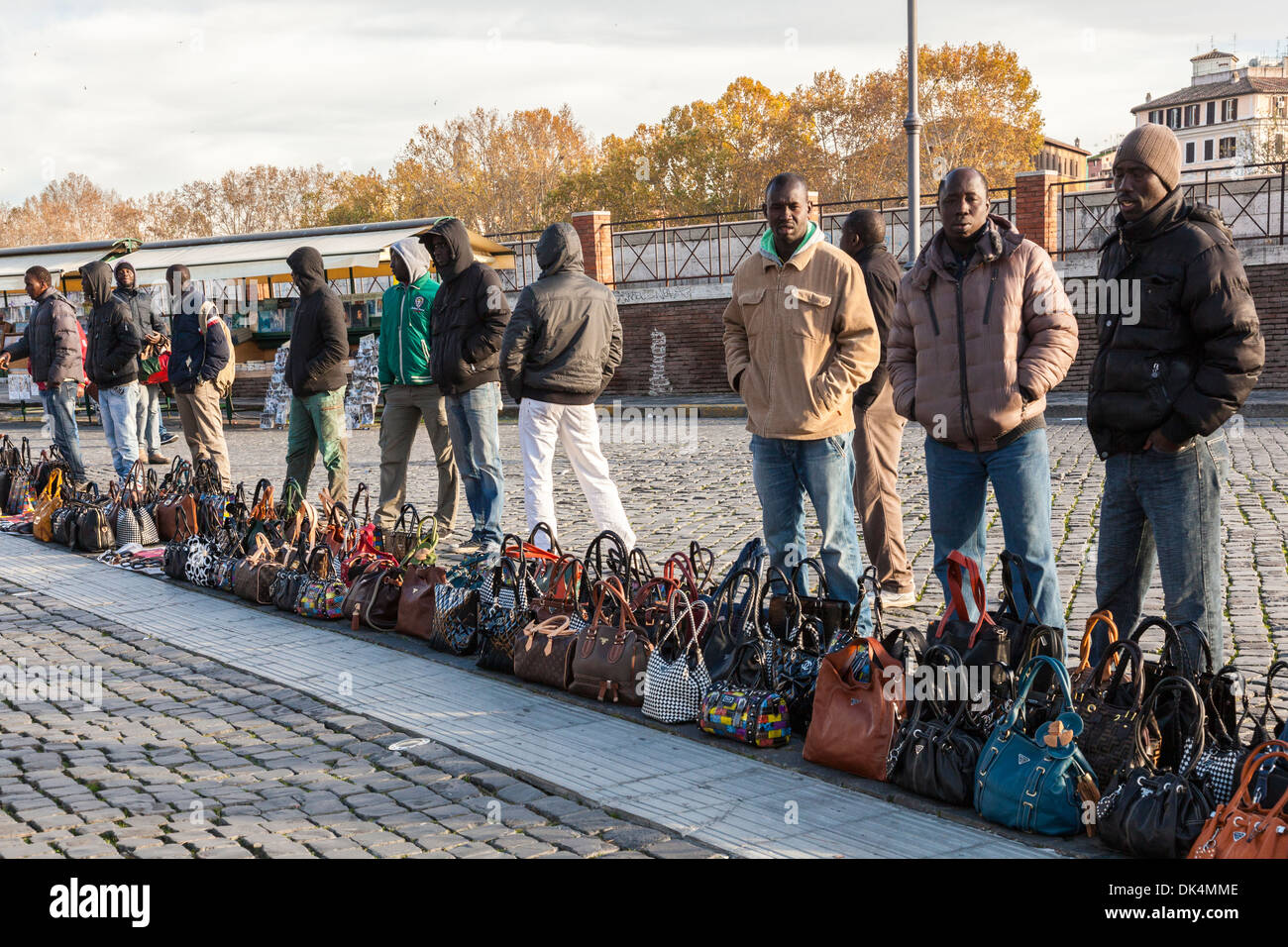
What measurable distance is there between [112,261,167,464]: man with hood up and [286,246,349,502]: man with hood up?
2242 millimetres

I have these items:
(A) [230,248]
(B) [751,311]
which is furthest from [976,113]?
(B) [751,311]

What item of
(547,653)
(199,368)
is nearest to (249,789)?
(547,653)

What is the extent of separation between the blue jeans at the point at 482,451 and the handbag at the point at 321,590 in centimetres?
125

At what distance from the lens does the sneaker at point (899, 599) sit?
22.5ft

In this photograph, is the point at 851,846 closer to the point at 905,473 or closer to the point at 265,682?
the point at 265,682

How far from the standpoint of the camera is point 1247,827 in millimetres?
3318

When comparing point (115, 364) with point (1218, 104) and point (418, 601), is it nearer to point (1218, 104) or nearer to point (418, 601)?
point (418, 601)

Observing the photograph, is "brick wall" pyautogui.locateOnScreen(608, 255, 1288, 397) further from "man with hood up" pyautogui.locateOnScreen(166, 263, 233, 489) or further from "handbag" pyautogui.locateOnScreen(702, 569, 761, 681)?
"handbag" pyautogui.locateOnScreen(702, 569, 761, 681)

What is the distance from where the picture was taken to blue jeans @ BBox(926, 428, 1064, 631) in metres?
5.07

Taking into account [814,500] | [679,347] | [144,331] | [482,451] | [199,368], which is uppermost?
[679,347]

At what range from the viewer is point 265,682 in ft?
19.9

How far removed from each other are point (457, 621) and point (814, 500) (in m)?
1.89

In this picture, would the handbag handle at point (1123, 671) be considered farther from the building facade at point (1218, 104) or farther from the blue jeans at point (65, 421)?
the building facade at point (1218, 104)

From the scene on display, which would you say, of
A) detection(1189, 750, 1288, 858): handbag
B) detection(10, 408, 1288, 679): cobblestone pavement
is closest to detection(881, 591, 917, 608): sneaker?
detection(10, 408, 1288, 679): cobblestone pavement
